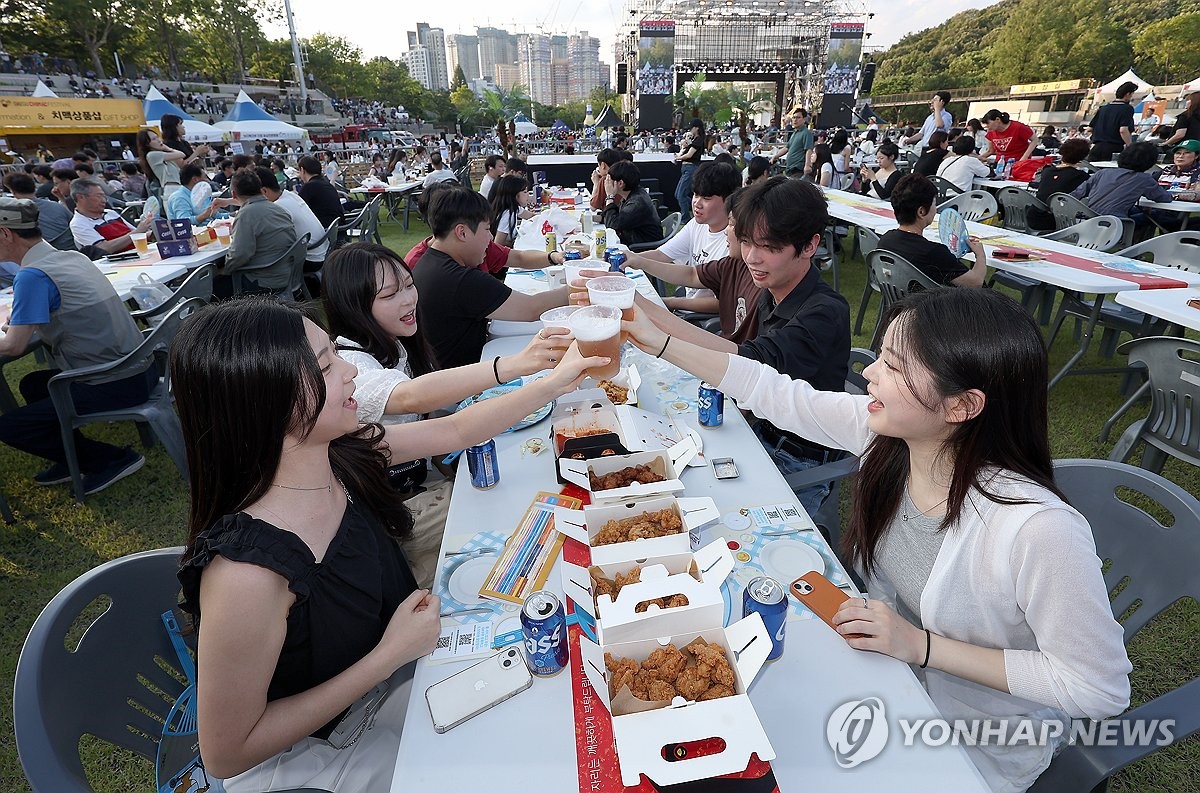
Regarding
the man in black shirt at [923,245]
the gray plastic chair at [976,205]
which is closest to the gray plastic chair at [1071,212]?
the gray plastic chair at [976,205]

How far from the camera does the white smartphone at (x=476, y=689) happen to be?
1.12 metres

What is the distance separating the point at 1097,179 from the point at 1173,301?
446 cm

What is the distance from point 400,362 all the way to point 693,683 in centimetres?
193

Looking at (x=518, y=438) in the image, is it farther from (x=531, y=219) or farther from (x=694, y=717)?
(x=531, y=219)

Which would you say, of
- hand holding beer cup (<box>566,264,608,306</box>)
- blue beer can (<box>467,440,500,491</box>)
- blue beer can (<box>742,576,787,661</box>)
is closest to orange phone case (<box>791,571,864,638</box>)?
blue beer can (<box>742,576,787,661</box>)

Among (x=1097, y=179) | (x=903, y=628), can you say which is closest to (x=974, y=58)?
(x=1097, y=179)

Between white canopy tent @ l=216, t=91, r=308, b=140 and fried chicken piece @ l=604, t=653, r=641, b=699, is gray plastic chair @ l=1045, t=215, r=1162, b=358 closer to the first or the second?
fried chicken piece @ l=604, t=653, r=641, b=699

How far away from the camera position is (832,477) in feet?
6.90

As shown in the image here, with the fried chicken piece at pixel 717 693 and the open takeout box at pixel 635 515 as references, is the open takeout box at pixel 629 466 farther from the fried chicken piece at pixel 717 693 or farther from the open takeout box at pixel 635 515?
the fried chicken piece at pixel 717 693

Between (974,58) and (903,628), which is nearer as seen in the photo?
(903,628)

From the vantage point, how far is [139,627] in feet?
4.60

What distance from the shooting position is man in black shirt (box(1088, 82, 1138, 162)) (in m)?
9.05

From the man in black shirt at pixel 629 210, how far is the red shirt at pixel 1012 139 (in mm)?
8086

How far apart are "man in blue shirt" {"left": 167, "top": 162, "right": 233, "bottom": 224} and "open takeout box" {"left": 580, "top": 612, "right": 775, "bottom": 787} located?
7574 millimetres
